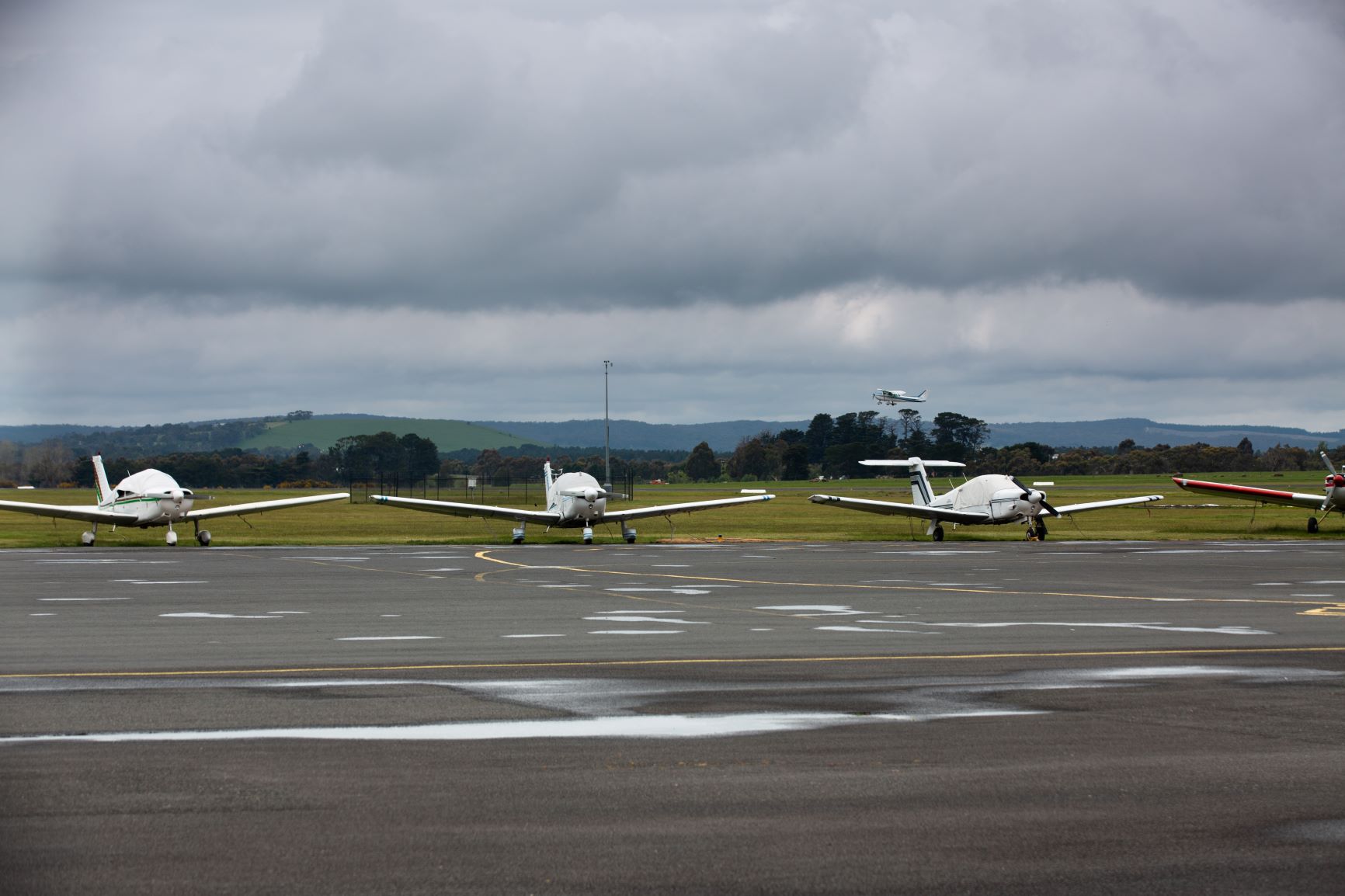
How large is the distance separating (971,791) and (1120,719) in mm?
2894

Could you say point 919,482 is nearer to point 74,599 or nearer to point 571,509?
point 571,509

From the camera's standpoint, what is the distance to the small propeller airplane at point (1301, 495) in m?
49.7

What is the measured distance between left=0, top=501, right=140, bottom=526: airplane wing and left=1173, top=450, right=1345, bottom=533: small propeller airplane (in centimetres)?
3862

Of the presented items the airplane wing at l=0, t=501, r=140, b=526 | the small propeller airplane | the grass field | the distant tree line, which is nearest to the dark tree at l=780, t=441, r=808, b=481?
the distant tree line

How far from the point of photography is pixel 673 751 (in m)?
8.85

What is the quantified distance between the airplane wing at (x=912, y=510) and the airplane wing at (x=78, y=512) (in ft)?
81.3

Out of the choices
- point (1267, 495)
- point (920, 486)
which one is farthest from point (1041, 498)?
point (1267, 495)

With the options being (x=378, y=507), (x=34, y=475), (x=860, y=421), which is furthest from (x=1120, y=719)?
(x=860, y=421)

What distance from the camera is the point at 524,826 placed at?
271 inches

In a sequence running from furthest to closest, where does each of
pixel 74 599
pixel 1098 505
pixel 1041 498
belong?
pixel 1098 505 < pixel 1041 498 < pixel 74 599

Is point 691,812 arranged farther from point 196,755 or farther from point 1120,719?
point 1120,719

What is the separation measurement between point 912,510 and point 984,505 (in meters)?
3.23

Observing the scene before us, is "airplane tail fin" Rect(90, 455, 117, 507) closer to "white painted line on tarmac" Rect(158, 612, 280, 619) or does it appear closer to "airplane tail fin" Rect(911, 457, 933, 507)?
"white painted line on tarmac" Rect(158, 612, 280, 619)

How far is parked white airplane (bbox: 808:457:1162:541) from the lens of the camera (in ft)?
156
